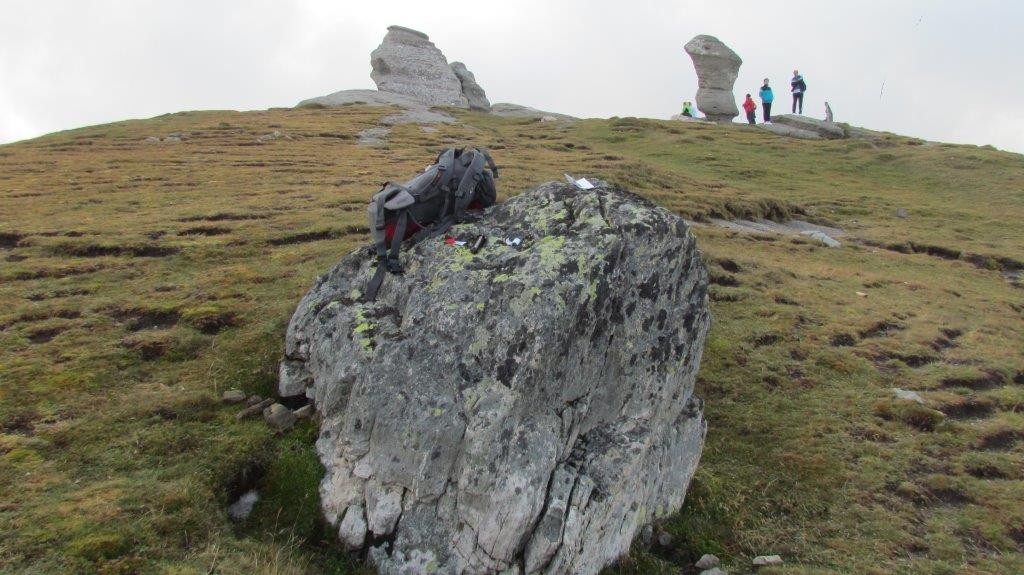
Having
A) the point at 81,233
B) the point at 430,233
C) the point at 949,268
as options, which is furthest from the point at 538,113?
the point at 430,233

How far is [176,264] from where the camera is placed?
84.7ft

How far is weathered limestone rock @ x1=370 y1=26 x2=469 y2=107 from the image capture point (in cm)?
10212

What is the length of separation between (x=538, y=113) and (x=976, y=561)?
3701 inches

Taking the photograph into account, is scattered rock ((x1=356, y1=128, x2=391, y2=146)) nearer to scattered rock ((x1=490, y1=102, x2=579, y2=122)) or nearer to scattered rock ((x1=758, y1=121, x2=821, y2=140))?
scattered rock ((x1=490, y1=102, x2=579, y2=122))

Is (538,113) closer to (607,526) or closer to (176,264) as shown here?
(176,264)

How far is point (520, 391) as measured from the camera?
12.8m


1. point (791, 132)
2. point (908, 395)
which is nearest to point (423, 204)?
point (908, 395)

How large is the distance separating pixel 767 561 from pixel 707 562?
1.21 metres

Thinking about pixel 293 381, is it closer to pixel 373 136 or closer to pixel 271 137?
pixel 271 137

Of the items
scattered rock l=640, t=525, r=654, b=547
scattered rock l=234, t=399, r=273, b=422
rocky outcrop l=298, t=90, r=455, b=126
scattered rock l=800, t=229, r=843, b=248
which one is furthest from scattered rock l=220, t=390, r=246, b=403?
rocky outcrop l=298, t=90, r=455, b=126

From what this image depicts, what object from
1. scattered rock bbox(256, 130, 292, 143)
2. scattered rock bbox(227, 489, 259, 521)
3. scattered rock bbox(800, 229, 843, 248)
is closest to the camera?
scattered rock bbox(227, 489, 259, 521)

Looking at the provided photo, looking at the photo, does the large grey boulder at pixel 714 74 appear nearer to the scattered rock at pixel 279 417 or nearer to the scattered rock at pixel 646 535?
the scattered rock at pixel 646 535

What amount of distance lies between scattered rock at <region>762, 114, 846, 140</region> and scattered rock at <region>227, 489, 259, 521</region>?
88775 mm

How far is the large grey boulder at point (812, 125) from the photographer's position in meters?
87.8
